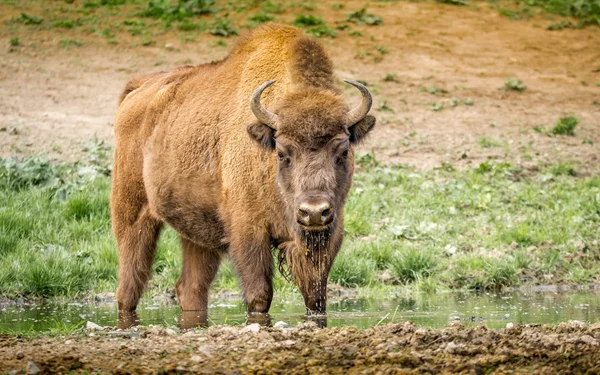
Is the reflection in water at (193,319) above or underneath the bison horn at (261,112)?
underneath

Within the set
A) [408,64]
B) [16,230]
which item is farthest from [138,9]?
[16,230]

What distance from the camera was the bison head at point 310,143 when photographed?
24.0 ft

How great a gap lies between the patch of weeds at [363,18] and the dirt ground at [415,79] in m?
0.20

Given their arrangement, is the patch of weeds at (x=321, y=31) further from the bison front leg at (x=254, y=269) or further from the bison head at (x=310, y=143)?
the bison front leg at (x=254, y=269)

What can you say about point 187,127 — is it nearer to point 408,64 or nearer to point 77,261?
point 77,261

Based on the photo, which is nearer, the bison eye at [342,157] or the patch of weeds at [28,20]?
the bison eye at [342,157]

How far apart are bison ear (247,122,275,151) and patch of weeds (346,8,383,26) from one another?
13.8 meters

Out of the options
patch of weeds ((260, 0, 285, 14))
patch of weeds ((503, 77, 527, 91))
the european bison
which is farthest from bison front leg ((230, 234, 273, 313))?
patch of weeds ((260, 0, 285, 14))

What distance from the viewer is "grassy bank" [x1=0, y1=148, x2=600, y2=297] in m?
10.4

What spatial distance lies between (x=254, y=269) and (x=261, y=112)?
1246 mm

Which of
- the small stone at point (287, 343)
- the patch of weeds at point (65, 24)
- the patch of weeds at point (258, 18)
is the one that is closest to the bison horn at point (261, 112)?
the small stone at point (287, 343)

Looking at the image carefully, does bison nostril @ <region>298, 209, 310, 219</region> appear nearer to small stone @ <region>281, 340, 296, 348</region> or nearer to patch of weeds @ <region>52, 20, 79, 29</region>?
small stone @ <region>281, 340, 296, 348</region>

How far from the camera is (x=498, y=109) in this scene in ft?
56.3

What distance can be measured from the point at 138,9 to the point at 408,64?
591 centimetres
